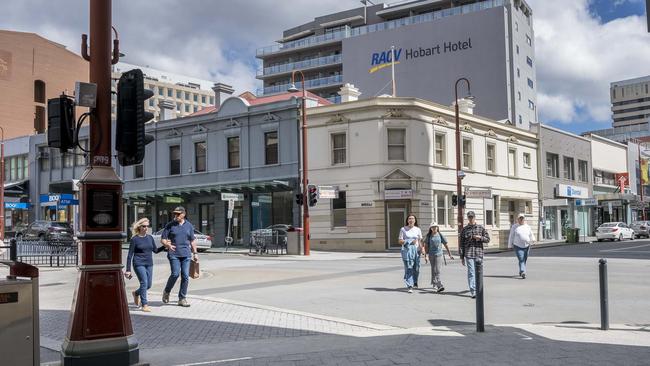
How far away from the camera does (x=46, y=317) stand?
34.7ft

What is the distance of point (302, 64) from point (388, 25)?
1330cm

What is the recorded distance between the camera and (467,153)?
37.5 m

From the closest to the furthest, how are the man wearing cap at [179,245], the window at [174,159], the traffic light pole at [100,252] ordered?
the traffic light pole at [100,252] < the man wearing cap at [179,245] < the window at [174,159]

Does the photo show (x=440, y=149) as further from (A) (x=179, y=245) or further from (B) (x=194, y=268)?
(A) (x=179, y=245)

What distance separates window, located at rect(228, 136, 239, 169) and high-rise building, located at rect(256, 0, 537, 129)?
2794cm

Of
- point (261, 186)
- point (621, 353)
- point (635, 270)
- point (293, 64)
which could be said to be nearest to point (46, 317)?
point (621, 353)

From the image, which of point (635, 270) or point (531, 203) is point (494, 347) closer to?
point (635, 270)

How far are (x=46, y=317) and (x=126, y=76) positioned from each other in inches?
228

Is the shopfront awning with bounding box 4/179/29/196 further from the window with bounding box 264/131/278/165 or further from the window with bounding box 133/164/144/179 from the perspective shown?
the window with bounding box 264/131/278/165

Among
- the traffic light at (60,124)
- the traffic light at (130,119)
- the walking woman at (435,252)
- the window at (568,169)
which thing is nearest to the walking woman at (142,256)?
the traffic light at (130,119)

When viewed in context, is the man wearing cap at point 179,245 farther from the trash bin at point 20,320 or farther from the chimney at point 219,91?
the chimney at point 219,91

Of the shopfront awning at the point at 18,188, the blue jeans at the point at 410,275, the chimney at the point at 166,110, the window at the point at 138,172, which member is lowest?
the blue jeans at the point at 410,275

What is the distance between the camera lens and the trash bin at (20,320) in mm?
4695

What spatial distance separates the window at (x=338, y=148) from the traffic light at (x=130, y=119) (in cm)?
2758
